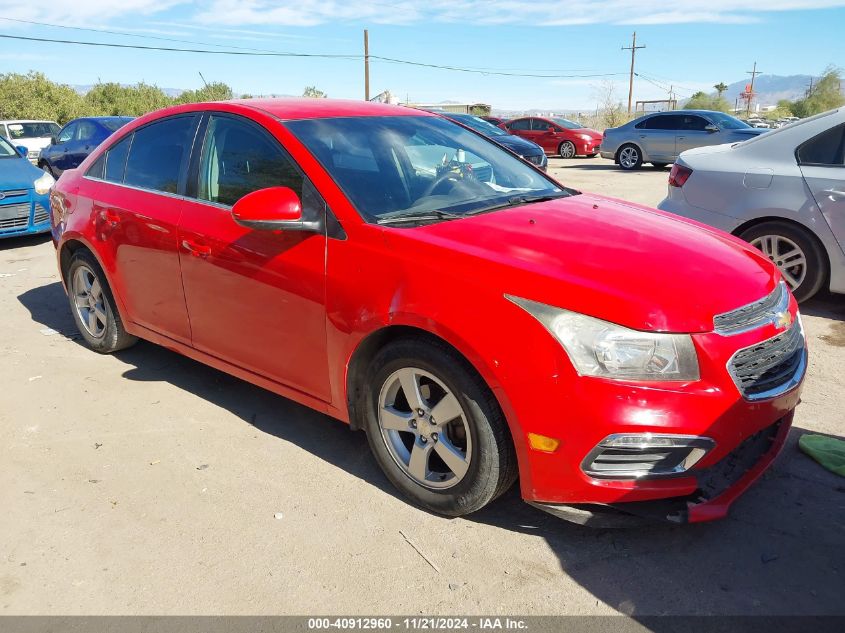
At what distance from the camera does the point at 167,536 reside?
2873mm

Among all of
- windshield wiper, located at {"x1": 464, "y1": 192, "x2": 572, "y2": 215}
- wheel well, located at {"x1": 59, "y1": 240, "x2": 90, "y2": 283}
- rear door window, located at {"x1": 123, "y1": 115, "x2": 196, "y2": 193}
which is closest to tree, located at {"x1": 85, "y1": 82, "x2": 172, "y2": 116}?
wheel well, located at {"x1": 59, "y1": 240, "x2": 90, "y2": 283}

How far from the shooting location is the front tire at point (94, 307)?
4621mm

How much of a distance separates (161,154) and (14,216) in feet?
19.0

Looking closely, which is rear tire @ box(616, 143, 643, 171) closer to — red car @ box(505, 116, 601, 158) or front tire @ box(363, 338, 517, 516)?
red car @ box(505, 116, 601, 158)

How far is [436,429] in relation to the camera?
9.32 ft

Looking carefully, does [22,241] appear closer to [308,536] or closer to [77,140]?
[77,140]

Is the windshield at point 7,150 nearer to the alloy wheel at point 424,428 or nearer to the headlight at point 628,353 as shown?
the alloy wheel at point 424,428

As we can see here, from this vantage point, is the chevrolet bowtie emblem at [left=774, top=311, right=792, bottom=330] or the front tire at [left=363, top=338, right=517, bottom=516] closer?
the front tire at [left=363, top=338, right=517, bottom=516]

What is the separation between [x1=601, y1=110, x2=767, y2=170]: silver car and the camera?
17.3 m

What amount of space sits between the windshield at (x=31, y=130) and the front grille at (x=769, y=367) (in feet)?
67.0

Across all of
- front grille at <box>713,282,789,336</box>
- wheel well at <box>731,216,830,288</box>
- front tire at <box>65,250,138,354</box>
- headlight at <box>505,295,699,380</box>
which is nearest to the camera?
headlight at <box>505,295,699,380</box>

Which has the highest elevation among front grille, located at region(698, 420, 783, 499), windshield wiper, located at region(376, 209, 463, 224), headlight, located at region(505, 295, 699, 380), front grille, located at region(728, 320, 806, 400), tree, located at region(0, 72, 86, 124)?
tree, located at region(0, 72, 86, 124)

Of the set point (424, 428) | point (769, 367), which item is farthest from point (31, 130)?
point (769, 367)

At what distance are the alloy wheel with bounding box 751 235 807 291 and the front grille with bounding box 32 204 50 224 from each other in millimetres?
8338
